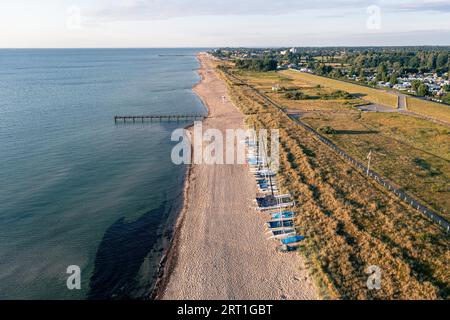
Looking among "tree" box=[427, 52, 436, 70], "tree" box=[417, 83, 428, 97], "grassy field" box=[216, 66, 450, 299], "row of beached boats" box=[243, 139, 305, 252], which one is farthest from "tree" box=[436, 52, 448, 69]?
"row of beached boats" box=[243, 139, 305, 252]

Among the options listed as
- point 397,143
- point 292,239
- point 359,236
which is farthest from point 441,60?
point 292,239

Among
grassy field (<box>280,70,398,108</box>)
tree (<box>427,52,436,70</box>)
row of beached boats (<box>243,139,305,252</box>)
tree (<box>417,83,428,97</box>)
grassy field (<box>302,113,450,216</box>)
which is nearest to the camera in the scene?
row of beached boats (<box>243,139,305,252</box>)

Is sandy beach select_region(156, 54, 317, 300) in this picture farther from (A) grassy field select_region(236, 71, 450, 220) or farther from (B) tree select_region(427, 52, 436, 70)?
(B) tree select_region(427, 52, 436, 70)

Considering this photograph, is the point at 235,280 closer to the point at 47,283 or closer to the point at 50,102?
the point at 47,283

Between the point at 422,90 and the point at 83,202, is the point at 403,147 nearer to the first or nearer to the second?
the point at 83,202

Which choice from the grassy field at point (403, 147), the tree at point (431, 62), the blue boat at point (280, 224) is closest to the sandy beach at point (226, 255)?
the blue boat at point (280, 224)

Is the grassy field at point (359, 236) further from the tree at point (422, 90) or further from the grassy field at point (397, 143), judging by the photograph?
the tree at point (422, 90)

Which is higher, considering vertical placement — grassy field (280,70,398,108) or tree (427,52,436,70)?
tree (427,52,436,70)

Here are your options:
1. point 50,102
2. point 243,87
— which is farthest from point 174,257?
point 243,87
